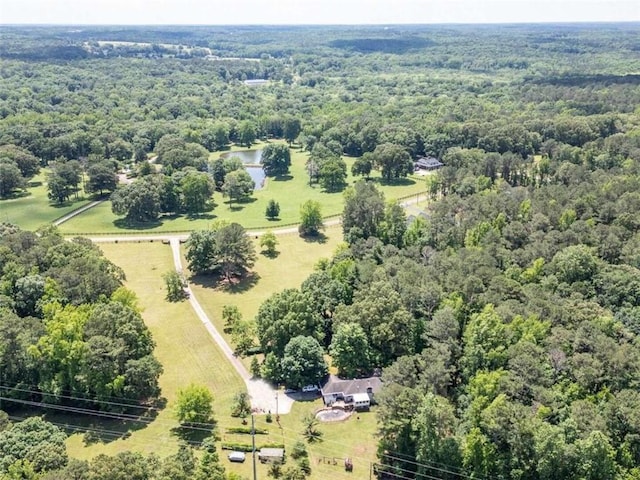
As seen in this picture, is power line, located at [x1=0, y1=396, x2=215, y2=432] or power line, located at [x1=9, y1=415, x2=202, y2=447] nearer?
power line, located at [x1=9, y1=415, x2=202, y2=447]

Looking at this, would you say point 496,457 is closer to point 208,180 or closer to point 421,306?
point 421,306

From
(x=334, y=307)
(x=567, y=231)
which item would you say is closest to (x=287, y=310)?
(x=334, y=307)

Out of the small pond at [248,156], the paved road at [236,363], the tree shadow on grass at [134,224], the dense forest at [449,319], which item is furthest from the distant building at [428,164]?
the paved road at [236,363]

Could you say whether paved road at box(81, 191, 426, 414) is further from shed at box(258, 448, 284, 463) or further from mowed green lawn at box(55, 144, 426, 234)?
shed at box(258, 448, 284, 463)

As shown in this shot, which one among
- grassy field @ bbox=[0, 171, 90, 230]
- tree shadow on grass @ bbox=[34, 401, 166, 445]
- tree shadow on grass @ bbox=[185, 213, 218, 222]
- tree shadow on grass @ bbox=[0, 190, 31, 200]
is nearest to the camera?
tree shadow on grass @ bbox=[34, 401, 166, 445]

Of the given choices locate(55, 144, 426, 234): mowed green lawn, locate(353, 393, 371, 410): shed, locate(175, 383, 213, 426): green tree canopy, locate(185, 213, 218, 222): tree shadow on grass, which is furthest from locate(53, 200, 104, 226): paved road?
locate(353, 393, 371, 410): shed

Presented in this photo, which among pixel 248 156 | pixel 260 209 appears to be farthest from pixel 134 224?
pixel 248 156
